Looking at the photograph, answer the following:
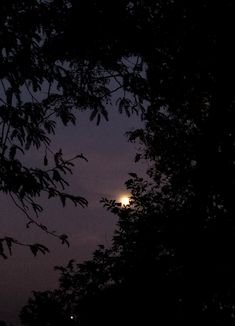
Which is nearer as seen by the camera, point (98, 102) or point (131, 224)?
point (98, 102)

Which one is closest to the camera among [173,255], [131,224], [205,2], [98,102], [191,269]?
[98,102]

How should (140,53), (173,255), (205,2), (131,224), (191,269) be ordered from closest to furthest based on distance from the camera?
1. (140,53)
2. (205,2)
3. (191,269)
4. (173,255)
5. (131,224)

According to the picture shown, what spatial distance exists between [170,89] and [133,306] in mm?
4333

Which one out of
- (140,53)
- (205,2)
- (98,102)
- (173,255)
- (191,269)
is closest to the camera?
(98,102)

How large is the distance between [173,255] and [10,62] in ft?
20.4

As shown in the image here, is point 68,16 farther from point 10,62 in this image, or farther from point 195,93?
point 195,93

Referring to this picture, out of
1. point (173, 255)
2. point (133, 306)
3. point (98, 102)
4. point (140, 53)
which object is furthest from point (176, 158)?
point (98, 102)

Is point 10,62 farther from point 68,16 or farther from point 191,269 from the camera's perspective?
point 191,269

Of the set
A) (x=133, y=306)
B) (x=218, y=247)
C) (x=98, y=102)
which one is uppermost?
(x=98, y=102)

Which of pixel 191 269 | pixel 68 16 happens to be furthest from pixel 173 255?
pixel 68 16

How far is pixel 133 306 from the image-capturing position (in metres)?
9.48

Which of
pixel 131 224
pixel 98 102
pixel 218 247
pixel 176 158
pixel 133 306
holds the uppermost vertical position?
pixel 176 158

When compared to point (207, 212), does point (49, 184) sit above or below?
below

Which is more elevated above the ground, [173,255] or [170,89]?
[170,89]
